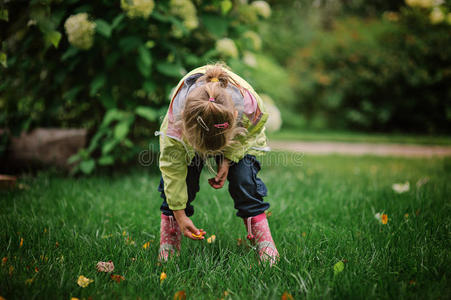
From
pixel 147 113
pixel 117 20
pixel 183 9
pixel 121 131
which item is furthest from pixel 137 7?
pixel 121 131

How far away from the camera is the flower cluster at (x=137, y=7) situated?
2.18m

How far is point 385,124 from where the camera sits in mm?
7902

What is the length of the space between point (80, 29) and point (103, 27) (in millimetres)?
146

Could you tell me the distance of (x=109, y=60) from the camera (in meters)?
2.39

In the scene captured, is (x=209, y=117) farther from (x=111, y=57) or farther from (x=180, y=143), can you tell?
(x=111, y=57)

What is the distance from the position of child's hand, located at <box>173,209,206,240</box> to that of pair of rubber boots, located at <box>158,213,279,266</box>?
137 mm

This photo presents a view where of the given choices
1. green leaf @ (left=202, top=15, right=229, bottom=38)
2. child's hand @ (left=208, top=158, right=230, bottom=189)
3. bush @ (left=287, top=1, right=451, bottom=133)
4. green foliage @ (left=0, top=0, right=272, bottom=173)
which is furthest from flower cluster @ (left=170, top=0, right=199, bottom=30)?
bush @ (left=287, top=1, right=451, bottom=133)

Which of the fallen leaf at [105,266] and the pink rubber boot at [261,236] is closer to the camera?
the fallen leaf at [105,266]

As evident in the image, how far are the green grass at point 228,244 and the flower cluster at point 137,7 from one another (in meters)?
1.22

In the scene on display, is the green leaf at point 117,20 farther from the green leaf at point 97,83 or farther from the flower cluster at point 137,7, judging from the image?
the green leaf at point 97,83

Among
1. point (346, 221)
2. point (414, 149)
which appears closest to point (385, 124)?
point (414, 149)

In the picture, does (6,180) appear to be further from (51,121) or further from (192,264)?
(192,264)

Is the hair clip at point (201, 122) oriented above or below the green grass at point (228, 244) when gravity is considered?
above

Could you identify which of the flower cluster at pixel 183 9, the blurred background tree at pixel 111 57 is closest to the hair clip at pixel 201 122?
the blurred background tree at pixel 111 57
